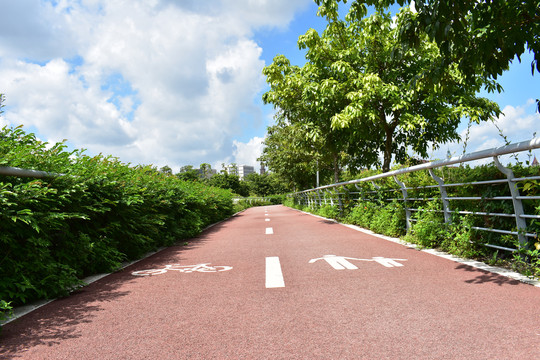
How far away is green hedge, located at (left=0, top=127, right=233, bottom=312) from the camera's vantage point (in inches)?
150

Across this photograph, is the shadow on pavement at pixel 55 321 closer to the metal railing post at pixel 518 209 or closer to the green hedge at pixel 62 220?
the green hedge at pixel 62 220

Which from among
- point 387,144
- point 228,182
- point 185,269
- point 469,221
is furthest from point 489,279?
point 228,182

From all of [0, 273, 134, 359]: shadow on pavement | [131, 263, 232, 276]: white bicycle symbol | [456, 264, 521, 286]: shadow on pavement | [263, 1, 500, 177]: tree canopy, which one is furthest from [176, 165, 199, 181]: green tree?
[456, 264, 521, 286]: shadow on pavement

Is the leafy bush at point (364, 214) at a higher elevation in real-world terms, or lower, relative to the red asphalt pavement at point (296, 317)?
higher

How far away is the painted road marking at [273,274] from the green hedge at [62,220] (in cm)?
251

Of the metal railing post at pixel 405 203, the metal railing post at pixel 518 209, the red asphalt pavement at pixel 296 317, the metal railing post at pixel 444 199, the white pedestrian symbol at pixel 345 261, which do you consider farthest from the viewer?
the metal railing post at pixel 405 203

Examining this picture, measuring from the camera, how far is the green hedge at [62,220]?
3.81m

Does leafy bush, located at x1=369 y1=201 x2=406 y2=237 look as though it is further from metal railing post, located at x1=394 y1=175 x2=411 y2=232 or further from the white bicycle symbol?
the white bicycle symbol

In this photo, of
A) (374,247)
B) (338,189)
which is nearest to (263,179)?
(338,189)

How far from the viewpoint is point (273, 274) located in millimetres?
5184

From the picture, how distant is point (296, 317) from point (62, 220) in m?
3.49

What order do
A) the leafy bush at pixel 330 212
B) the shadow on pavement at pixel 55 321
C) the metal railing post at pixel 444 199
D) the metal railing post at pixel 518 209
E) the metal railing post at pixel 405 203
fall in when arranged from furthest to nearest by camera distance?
the leafy bush at pixel 330 212 → the metal railing post at pixel 405 203 → the metal railing post at pixel 444 199 → the metal railing post at pixel 518 209 → the shadow on pavement at pixel 55 321

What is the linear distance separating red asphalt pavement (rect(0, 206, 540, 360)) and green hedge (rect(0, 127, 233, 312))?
0.38 meters

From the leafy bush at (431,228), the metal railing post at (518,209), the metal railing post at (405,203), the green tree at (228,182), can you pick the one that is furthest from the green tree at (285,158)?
the green tree at (228,182)
